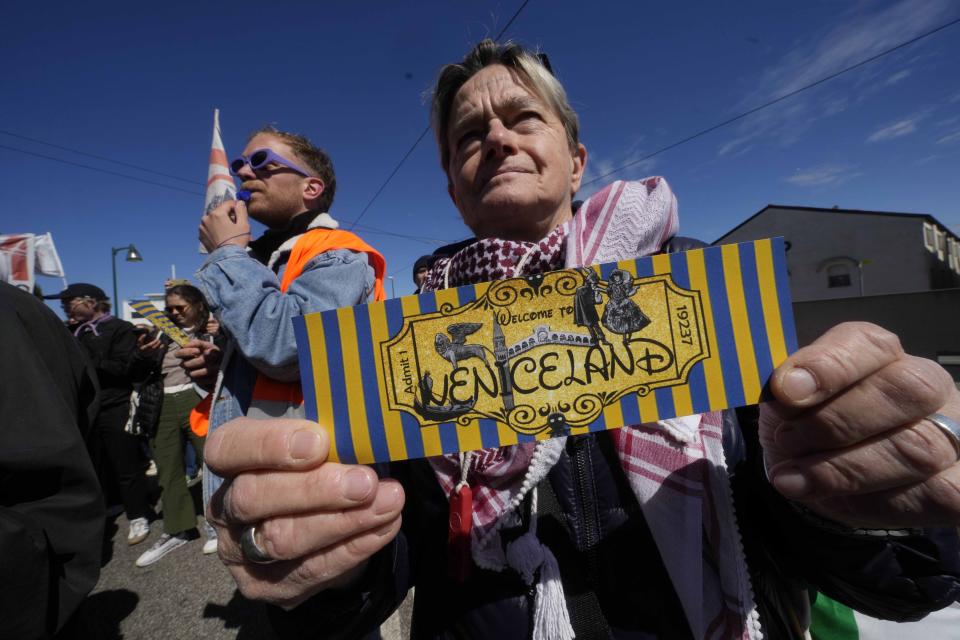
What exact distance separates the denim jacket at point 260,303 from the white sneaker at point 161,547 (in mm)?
2940

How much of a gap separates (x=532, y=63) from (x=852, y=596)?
1835 mm

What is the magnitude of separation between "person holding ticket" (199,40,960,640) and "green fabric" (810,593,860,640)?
1.66ft

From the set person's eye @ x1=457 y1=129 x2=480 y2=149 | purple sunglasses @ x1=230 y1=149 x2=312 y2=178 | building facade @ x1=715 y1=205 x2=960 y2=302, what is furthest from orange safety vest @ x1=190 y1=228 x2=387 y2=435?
building facade @ x1=715 y1=205 x2=960 y2=302

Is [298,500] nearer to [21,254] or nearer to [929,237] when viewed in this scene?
[21,254]

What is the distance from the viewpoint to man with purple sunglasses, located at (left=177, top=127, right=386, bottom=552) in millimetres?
1414

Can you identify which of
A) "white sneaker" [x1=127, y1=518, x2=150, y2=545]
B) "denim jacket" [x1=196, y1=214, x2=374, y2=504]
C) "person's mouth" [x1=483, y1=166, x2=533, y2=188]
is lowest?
"white sneaker" [x1=127, y1=518, x2=150, y2=545]

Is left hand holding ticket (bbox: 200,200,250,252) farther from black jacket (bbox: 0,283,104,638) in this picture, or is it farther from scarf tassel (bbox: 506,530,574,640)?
scarf tassel (bbox: 506,530,574,640)

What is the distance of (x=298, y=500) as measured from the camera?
0.75 m

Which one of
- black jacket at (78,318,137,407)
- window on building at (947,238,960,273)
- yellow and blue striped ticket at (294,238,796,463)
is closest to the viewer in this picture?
yellow and blue striped ticket at (294,238,796,463)

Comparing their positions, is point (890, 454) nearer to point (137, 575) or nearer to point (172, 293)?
point (172, 293)

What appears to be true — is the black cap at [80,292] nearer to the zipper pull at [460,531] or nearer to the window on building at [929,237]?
the zipper pull at [460,531]

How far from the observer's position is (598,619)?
965 millimetres

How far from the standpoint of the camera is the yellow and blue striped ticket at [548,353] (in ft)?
2.56

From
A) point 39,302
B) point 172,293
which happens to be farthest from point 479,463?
point 172,293
